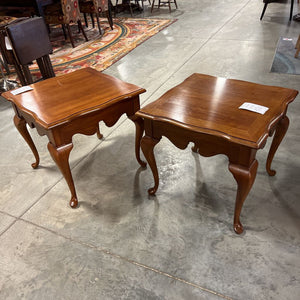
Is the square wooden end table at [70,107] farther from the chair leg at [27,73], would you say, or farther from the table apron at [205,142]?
the chair leg at [27,73]

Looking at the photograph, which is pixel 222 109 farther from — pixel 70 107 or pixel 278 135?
pixel 70 107

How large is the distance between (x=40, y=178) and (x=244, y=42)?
3.57m

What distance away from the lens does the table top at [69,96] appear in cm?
146

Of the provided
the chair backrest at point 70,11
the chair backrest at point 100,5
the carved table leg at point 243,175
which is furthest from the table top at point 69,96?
the chair backrest at point 100,5

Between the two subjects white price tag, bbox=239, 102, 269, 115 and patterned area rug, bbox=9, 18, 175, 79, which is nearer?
white price tag, bbox=239, 102, 269, 115

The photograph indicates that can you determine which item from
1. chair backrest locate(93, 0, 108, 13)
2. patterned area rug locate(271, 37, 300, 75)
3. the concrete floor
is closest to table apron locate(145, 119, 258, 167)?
the concrete floor

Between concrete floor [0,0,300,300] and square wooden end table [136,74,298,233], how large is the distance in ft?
0.68

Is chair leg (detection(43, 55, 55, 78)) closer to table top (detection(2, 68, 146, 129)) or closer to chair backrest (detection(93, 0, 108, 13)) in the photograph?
table top (detection(2, 68, 146, 129))

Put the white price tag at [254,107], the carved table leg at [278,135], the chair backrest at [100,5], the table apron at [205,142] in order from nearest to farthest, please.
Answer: the table apron at [205,142] → the white price tag at [254,107] → the carved table leg at [278,135] → the chair backrest at [100,5]

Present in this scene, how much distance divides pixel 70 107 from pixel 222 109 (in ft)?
2.62

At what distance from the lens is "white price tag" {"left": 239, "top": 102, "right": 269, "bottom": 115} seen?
4.36ft

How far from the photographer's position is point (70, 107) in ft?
4.96

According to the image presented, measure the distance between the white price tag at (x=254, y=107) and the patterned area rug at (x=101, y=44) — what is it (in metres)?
2.69

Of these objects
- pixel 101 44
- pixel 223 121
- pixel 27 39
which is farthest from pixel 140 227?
pixel 101 44
